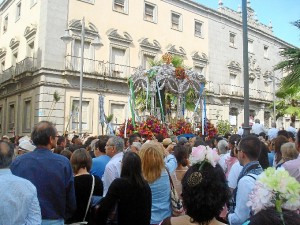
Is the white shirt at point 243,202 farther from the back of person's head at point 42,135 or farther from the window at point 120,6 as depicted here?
the window at point 120,6

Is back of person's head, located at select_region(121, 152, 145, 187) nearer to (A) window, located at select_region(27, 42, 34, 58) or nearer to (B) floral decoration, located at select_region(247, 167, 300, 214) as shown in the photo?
(B) floral decoration, located at select_region(247, 167, 300, 214)

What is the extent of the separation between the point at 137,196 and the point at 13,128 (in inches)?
902

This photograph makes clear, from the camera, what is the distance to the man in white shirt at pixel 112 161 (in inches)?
196

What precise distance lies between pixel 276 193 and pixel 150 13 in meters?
26.4

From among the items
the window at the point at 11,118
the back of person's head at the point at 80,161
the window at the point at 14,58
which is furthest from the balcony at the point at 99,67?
the back of person's head at the point at 80,161

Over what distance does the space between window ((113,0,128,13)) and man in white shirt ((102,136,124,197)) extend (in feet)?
67.4

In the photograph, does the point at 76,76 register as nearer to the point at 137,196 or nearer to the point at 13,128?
the point at 13,128

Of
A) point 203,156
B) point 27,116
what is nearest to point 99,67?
point 27,116

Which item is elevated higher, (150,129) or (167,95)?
(167,95)

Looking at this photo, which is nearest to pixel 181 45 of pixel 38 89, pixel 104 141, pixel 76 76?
pixel 76 76

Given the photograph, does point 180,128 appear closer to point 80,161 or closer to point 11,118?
point 80,161

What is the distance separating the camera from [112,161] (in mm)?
5152

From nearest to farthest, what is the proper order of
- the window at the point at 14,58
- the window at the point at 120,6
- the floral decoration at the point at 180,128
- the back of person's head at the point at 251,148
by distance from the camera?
the back of person's head at the point at 251,148 < the floral decoration at the point at 180,128 < the window at the point at 120,6 < the window at the point at 14,58

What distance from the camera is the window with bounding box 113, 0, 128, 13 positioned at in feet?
82.0
